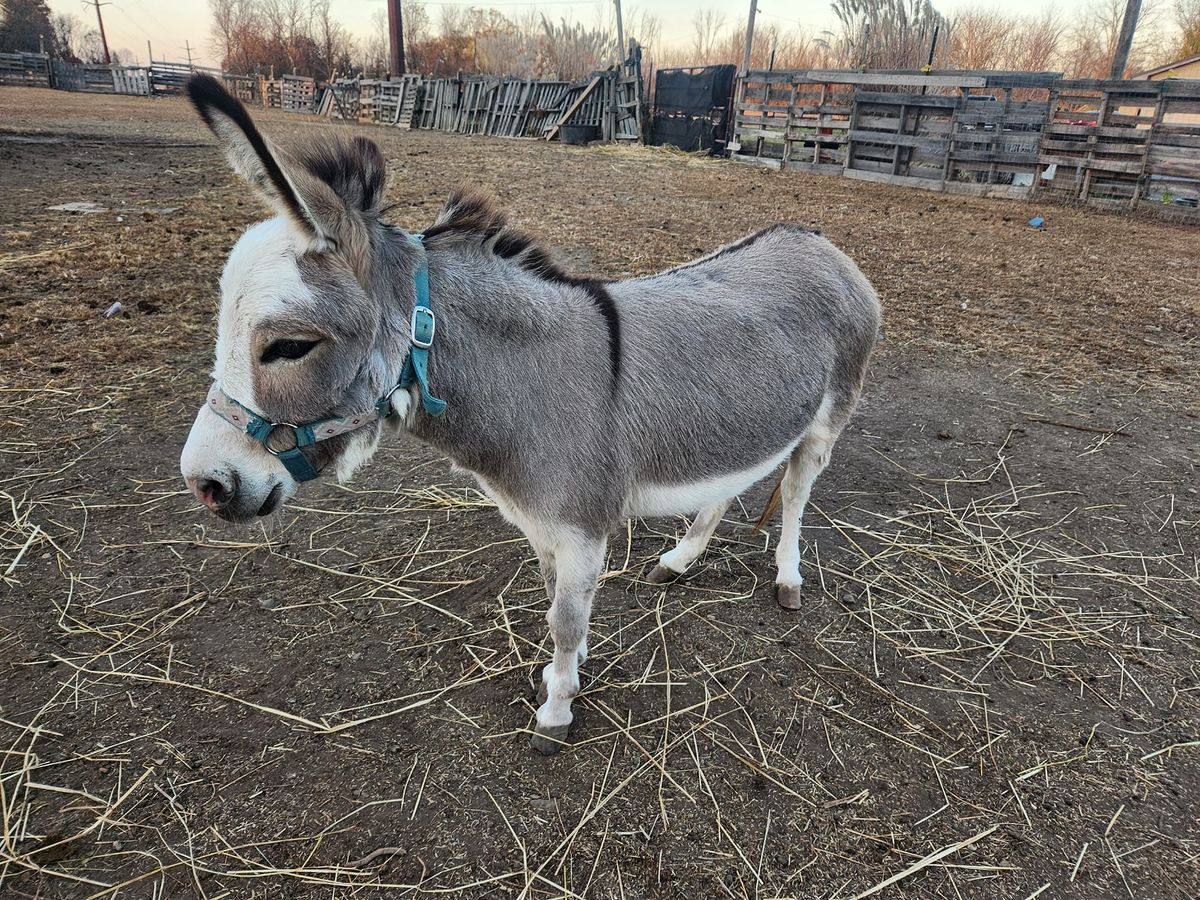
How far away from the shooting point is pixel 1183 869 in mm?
2199

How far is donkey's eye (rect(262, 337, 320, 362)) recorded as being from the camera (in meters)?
1.75

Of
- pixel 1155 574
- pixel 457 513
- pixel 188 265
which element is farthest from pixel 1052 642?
pixel 188 265

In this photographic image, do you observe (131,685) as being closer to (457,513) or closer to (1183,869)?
(457,513)

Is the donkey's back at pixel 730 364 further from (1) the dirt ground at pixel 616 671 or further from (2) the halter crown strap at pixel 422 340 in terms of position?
(1) the dirt ground at pixel 616 671

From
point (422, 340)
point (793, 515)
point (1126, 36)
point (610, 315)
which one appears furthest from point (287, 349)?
point (1126, 36)

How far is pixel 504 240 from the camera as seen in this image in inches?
91.5

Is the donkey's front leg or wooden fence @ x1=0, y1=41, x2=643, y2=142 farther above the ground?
wooden fence @ x1=0, y1=41, x2=643, y2=142

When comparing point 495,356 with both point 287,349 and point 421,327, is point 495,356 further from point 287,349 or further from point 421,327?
point 287,349

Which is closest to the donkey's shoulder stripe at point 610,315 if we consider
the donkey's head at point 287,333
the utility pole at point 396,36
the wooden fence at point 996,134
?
the donkey's head at point 287,333

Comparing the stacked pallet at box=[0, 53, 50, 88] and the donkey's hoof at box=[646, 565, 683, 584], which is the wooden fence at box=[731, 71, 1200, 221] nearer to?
the donkey's hoof at box=[646, 565, 683, 584]

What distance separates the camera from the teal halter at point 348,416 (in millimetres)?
1769

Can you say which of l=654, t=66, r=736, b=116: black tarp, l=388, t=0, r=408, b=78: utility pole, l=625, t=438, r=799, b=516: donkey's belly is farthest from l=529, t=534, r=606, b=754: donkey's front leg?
l=388, t=0, r=408, b=78: utility pole

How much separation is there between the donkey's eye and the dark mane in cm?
62

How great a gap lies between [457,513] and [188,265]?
18.6 ft
